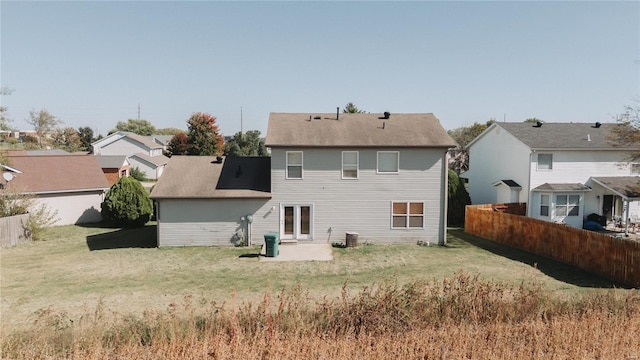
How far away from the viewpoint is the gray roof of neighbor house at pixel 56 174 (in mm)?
24422

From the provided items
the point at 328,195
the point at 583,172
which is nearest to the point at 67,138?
the point at 328,195

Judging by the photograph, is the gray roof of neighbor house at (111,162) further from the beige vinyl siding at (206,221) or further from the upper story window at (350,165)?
the upper story window at (350,165)

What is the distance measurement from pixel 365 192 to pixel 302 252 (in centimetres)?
463

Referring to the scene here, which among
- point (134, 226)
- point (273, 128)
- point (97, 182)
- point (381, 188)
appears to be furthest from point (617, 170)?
point (97, 182)

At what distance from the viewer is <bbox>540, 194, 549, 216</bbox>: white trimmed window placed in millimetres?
25367

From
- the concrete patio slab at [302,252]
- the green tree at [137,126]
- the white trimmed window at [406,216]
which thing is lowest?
the concrete patio slab at [302,252]

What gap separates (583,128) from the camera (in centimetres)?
2905

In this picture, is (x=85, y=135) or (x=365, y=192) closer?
(x=365, y=192)

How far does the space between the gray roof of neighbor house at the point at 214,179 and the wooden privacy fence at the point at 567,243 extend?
12.8 metres

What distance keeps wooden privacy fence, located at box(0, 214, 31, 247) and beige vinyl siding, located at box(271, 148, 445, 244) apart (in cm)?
1348

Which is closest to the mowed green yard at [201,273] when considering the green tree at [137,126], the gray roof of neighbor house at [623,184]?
the gray roof of neighbor house at [623,184]

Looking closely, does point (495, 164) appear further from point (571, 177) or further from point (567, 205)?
point (567, 205)

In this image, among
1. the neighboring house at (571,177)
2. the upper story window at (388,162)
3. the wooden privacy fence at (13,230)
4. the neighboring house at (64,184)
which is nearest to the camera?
the wooden privacy fence at (13,230)

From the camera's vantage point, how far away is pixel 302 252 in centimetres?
1777
